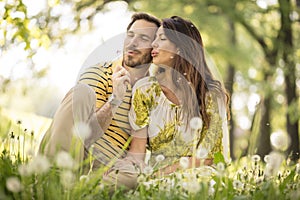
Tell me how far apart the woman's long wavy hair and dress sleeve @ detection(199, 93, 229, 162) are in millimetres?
30

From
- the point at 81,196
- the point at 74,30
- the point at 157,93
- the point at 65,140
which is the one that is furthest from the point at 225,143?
the point at 74,30

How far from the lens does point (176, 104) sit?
122 inches

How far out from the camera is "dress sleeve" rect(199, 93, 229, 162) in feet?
9.92

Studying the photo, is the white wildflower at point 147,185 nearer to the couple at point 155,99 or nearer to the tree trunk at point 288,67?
the couple at point 155,99

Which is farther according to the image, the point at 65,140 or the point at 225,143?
the point at 225,143

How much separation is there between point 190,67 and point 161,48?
0.25 metres

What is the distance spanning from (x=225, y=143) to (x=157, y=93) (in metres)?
0.49

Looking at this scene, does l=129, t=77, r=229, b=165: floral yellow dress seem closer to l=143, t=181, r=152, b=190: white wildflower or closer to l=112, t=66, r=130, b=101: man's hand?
l=112, t=66, r=130, b=101: man's hand

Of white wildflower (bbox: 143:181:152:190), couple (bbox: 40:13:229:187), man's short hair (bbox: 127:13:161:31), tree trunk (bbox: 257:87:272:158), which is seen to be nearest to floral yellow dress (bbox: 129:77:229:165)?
couple (bbox: 40:13:229:187)

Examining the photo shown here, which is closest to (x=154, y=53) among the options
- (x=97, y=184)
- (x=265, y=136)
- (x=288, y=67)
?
(x=97, y=184)

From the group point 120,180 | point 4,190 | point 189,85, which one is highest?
point 189,85

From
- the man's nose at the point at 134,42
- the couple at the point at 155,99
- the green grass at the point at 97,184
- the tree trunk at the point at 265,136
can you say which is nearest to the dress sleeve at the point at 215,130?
the couple at the point at 155,99

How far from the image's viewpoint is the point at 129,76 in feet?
9.74

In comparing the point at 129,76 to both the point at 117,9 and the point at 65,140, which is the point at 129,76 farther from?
the point at 117,9
